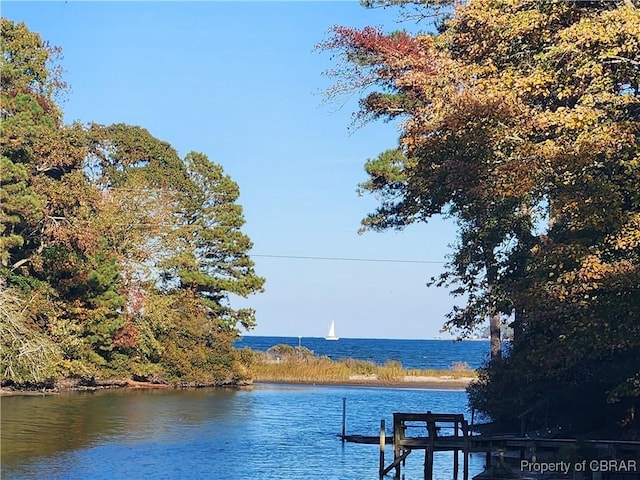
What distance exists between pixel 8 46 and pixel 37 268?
555 inches

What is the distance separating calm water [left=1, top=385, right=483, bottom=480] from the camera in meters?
22.7

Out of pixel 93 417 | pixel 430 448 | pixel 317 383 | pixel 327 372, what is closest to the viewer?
pixel 430 448

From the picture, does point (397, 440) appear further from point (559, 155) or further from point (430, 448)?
point (559, 155)

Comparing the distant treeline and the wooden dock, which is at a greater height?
the distant treeline

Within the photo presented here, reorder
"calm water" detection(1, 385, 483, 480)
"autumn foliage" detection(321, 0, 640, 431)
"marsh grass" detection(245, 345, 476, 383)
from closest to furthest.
A: "autumn foliage" detection(321, 0, 640, 431)
"calm water" detection(1, 385, 483, 480)
"marsh grass" detection(245, 345, 476, 383)

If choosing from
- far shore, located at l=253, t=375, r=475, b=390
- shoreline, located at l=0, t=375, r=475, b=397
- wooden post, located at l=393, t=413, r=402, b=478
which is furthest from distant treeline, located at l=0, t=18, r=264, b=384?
wooden post, located at l=393, t=413, r=402, b=478

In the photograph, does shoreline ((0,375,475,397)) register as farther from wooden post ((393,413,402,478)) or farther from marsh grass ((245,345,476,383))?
wooden post ((393,413,402,478))

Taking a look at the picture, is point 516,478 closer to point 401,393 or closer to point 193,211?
point 401,393

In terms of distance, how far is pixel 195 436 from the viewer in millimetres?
30188

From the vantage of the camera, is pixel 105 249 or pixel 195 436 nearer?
pixel 195 436

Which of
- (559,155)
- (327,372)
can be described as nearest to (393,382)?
(327,372)

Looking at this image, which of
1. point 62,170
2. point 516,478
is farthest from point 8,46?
point 516,478

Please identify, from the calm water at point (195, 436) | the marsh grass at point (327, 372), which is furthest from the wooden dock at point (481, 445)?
the marsh grass at point (327, 372)

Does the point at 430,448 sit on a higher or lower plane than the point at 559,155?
lower
